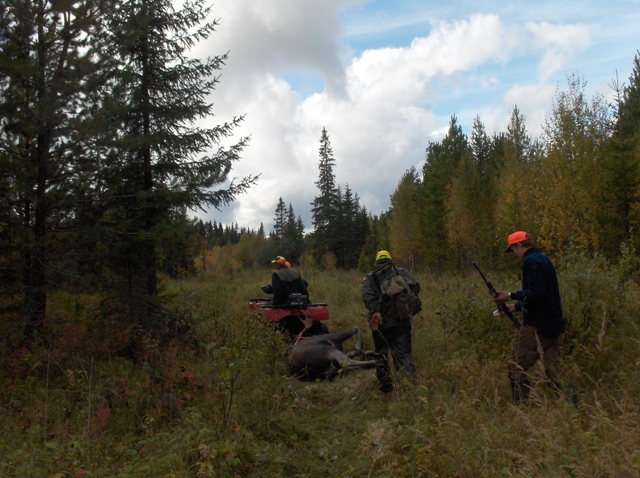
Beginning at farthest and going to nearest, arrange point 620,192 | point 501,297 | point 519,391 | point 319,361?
1. point 620,192
2. point 319,361
3. point 501,297
4. point 519,391

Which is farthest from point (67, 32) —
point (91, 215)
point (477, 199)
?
point (477, 199)

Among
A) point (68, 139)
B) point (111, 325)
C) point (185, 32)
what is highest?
point (185, 32)

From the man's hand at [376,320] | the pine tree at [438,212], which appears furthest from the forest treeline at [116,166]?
the pine tree at [438,212]

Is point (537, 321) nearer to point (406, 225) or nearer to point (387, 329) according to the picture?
point (387, 329)

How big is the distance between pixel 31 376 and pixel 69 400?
2.74 feet

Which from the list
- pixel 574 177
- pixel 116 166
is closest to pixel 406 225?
pixel 574 177

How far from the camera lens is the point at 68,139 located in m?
6.88

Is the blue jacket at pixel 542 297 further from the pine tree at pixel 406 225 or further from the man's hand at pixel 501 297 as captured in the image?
the pine tree at pixel 406 225

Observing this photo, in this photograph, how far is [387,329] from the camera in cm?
625

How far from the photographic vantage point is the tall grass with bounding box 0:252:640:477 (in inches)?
142

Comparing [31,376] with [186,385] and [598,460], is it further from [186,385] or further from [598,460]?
[598,460]

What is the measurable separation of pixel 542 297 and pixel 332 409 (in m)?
2.78

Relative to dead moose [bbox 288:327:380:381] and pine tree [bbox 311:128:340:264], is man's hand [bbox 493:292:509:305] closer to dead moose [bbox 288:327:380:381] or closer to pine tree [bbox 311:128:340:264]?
A: dead moose [bbox 288:327:380:381]

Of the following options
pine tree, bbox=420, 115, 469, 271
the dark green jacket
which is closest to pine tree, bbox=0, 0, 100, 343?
the dark green jacket
